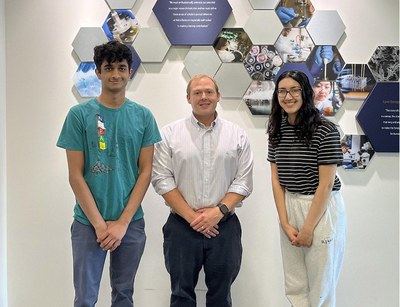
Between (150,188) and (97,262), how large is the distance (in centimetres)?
66

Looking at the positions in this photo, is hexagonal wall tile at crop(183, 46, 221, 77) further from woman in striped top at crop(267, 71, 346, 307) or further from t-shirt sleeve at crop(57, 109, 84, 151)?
t-shirt sleeve at crop(57, 109, 84, 151)

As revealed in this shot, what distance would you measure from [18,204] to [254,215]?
4.56ft

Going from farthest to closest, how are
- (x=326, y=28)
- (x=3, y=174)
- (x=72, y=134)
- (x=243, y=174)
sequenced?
(x=3, y=174), (x=326, y=28), (x=243, y=174), (x=72, y=134)

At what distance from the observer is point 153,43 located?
2076 mm

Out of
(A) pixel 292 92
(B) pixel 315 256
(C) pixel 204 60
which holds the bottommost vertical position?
(B) pixel 315 256

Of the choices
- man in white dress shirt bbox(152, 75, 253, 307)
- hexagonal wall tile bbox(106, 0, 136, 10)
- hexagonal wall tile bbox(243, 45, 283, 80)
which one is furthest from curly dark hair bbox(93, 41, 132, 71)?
hexagonal wall tile bbox(243, 45, 283, 80)

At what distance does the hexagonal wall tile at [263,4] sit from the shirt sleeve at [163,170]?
931mm

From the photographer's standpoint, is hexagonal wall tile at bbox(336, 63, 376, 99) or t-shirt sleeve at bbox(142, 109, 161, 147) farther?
hexagonal wall tile at bbox(336, 63, 376, 99)

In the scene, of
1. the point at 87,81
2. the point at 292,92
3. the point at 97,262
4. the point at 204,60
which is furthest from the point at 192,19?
the point at 97,262

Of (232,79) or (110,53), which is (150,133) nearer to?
(110,53)

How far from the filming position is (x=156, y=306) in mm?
2178

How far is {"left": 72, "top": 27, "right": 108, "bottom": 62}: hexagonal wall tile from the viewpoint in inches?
82.0

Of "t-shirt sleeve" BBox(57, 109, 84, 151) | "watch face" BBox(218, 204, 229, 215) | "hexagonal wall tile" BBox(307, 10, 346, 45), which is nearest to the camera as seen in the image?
"t-shirt sleeve" BBox(57, 109, 84, 151)

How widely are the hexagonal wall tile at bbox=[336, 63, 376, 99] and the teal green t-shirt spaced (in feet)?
3.90
